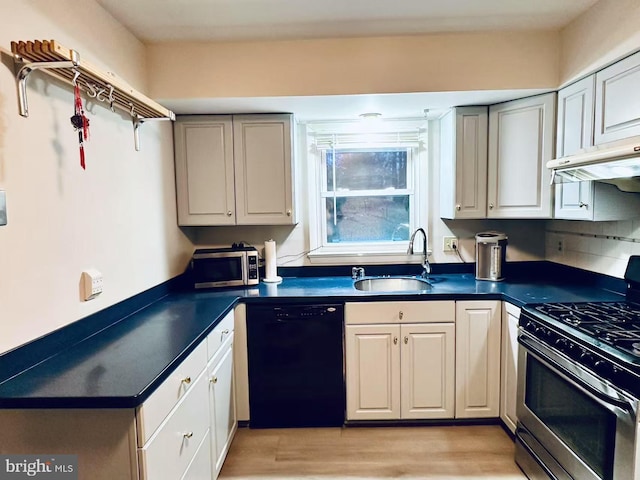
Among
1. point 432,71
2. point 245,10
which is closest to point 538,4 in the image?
point 432,71

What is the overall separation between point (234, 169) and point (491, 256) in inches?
73.1

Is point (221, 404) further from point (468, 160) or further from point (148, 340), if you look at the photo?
point (468, 160)

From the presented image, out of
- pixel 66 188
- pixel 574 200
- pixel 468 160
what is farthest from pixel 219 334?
pixel 574 200

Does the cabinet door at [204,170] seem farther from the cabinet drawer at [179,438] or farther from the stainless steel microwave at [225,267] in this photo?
the cabinet drawer at [179,438]

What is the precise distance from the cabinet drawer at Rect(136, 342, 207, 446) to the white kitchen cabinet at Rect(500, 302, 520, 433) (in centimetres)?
166

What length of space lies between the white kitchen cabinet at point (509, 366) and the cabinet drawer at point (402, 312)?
0.30m

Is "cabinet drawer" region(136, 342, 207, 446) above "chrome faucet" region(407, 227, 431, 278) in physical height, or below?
below

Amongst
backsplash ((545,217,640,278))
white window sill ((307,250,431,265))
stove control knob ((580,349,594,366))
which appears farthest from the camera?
white window sill ((307,250,431,265))

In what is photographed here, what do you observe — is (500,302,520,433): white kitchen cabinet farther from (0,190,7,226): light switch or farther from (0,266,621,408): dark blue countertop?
(0,190,7,226): light switch

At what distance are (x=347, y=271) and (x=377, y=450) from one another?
1.23 metres

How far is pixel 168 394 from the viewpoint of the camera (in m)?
1.34

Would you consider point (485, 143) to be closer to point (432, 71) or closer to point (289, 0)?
point (432, 71)

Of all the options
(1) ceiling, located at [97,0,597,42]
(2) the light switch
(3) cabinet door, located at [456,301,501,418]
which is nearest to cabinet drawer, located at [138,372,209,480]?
(2) the light switch

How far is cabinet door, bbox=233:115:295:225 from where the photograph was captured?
8.64 feet
